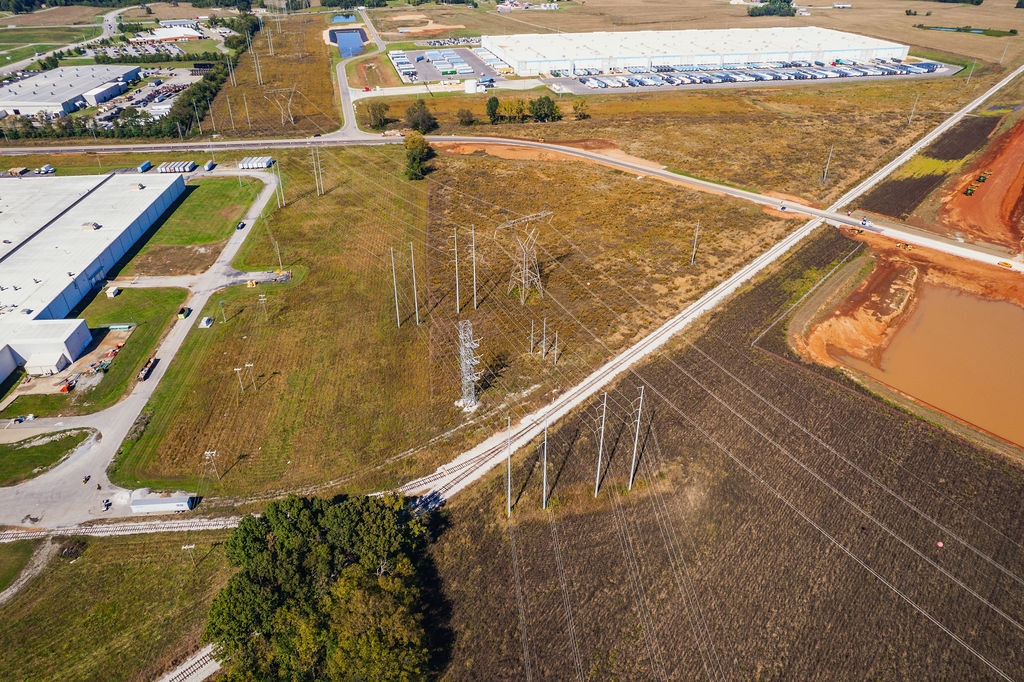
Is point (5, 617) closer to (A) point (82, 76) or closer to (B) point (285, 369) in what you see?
(B) point (285, 369)

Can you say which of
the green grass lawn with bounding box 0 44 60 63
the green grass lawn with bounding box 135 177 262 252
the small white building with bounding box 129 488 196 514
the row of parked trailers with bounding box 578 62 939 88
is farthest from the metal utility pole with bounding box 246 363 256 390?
the green grass lawn with bounding box 0 44 60 63

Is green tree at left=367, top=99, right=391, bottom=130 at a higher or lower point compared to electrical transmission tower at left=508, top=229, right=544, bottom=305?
higher

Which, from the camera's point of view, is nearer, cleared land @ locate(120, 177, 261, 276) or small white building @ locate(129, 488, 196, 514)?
small white building @ locate(129, 488, 196, 514)

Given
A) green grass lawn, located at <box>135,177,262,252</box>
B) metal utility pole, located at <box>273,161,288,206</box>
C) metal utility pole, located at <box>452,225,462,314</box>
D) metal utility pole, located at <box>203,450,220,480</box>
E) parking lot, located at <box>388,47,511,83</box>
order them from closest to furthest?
metal utility pole, located at <box>203,450,220,480</box>, metal utility pole, located at <box>452,225,462,314</box>, green grass lawn, located at <box>135,177,262,252</box>, metal utility pole, located at <box>273,161,288,206</box>, parking lot, located at <box>388,47,511,83</box>

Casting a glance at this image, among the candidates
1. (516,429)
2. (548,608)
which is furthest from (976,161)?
(548,608)

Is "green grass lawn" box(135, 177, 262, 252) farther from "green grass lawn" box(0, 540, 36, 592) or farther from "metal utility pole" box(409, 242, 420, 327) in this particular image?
"green grass lawn" box(0, 540, 36, 592)

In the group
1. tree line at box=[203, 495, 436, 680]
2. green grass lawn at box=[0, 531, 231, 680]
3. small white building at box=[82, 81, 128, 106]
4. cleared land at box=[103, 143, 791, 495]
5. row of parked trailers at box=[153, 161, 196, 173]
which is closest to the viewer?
tree line at box=[203, 495, 436, 680]

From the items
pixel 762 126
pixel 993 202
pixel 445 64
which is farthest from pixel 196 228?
pixel 993 202
